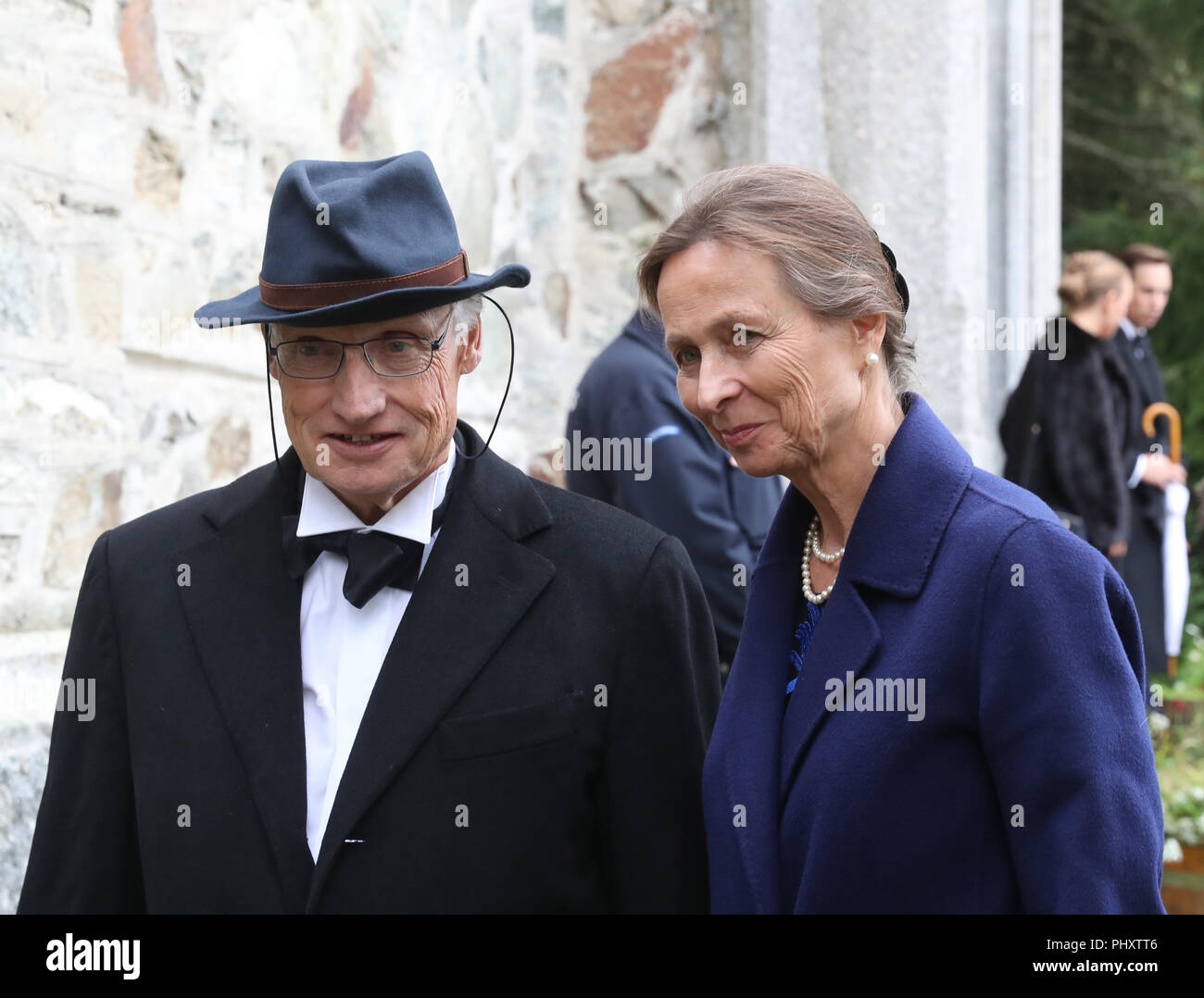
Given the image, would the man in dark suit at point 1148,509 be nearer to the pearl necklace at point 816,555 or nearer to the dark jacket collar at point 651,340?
the dark jacket collar at point 651,340

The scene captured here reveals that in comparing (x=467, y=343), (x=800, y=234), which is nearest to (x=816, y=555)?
(x=800, y=234)

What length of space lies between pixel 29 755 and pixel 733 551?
1673 mm

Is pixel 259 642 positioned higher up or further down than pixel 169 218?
further down

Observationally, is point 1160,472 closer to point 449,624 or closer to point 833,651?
point 833,651

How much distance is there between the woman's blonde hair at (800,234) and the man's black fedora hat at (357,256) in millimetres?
297

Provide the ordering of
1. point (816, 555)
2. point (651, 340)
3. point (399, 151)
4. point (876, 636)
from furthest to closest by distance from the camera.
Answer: point (399, 151), point (651, 340), point (816, 555), point (876, 636)

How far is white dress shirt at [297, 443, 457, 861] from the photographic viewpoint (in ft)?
6.05

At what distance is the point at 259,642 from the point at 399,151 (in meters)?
2.55

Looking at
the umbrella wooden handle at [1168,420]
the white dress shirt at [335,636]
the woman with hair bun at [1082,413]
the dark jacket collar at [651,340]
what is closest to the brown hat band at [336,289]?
the white dress shirt at [335,636]

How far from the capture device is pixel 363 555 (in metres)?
1.89

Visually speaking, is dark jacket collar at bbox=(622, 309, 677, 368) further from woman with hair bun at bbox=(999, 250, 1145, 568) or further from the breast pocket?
woman with hair bun at bbox=(999, 250, 1145, 568)

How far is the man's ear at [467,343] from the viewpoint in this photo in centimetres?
202
